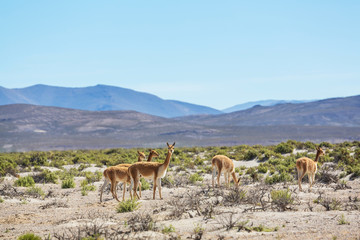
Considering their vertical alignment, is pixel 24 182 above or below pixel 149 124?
below

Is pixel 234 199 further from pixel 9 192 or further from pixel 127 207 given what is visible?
pixel 9 192

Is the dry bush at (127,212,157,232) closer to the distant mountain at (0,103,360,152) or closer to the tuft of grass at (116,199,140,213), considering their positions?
the tuft of grass at (116,199,140,213)

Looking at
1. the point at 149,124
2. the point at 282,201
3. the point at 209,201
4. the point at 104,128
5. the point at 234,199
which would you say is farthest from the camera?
the point at 149,124

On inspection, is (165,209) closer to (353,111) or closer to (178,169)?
(178,169)

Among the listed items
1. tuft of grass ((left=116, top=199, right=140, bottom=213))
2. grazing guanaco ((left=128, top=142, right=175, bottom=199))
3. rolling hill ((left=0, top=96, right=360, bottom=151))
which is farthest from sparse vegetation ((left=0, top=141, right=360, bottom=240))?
rolling hill ((left=0, top=96, right=360, bottom=151))

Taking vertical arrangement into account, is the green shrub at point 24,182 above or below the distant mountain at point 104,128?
below

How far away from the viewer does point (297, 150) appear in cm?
2630

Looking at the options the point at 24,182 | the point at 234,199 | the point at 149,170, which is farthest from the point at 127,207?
the point at 24,182

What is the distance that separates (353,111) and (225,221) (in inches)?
Answer: 6693

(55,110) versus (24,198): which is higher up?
(55,110)

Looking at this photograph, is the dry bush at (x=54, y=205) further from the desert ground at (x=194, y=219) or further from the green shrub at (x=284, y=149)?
the green shrub at (x=284, y=149)

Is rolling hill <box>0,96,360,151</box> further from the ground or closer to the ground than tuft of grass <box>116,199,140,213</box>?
further from the ground

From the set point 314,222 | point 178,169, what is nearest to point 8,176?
point 178,169

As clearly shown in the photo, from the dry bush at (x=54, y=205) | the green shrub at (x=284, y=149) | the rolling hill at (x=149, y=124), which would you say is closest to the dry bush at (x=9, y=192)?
the dry bush at (x=54, y=205)
